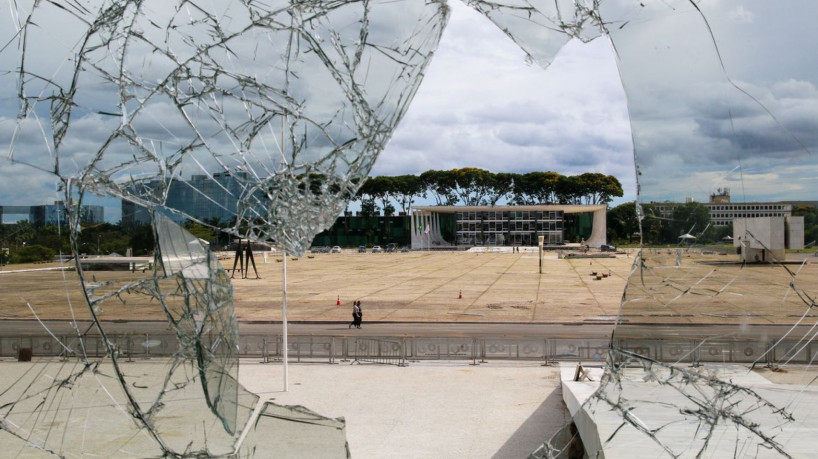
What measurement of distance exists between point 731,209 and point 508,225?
99232 millimetres

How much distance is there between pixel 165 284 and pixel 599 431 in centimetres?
432

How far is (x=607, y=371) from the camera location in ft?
22.5

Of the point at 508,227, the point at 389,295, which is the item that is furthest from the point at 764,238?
the point at 508,227

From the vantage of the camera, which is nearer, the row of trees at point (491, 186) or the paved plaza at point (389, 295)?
the paved plaza at point (389, 295)

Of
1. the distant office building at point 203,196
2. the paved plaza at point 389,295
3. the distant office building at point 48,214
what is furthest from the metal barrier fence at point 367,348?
the distant office building at point 203,196

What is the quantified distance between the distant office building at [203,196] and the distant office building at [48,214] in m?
0.32

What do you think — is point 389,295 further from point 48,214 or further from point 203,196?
point 203,196

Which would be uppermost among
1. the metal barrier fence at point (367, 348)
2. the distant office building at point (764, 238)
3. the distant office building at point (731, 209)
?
the distant office building at point (731, 209)

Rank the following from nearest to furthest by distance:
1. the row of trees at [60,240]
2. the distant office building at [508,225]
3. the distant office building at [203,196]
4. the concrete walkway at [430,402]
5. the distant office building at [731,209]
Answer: the distant office building at [731,209] → the distant office building at [203,196] → the row of trees at [60,240] → the concrete walkway at [430,402] → the distant office building at [508,225]

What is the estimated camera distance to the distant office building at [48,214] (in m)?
6.84

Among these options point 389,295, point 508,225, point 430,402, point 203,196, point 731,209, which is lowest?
point 430,402

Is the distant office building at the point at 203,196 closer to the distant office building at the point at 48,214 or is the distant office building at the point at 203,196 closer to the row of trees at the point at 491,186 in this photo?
the distant office building at the point at 48,214

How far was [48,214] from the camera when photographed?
711 centimetres

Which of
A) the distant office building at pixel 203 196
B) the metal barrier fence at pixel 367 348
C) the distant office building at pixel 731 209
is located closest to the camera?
the distant office building at pixel 731 209
